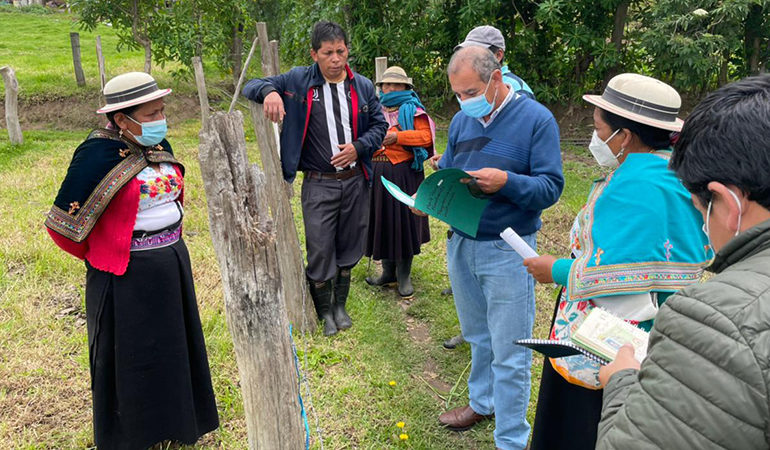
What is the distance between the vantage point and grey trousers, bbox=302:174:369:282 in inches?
160

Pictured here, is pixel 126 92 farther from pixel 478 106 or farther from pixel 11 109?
pixel 11 109

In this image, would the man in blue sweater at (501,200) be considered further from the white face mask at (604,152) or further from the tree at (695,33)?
the tree at (695,33)

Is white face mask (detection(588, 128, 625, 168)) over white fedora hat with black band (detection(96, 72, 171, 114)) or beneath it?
beneath

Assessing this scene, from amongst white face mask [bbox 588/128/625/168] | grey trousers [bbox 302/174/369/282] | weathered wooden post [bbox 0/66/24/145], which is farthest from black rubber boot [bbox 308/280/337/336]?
weathered wooden post [bbox 0/66/24/145]

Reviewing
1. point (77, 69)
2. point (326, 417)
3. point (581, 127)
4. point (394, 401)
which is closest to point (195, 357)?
point (326, 417)

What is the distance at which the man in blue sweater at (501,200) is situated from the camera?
2.63 metres

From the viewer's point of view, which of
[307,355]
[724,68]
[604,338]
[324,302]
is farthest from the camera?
[724,68]

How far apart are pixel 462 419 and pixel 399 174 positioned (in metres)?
2.35

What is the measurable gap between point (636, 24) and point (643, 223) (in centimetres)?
1072

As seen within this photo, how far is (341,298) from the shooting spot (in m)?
4.46


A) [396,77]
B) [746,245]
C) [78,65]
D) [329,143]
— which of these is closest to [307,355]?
[329,143]

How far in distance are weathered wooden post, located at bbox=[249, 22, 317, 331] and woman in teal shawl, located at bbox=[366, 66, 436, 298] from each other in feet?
3.35

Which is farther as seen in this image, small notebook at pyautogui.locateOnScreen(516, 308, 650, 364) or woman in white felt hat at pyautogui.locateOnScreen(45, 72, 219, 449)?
woman in white felt hat at pyautogui.locateOnScreen(45, 72, 219, 449)

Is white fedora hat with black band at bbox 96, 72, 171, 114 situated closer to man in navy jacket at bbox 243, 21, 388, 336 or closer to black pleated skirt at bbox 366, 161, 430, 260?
man in navy jacket at bbox 243, 21, 388, 336
